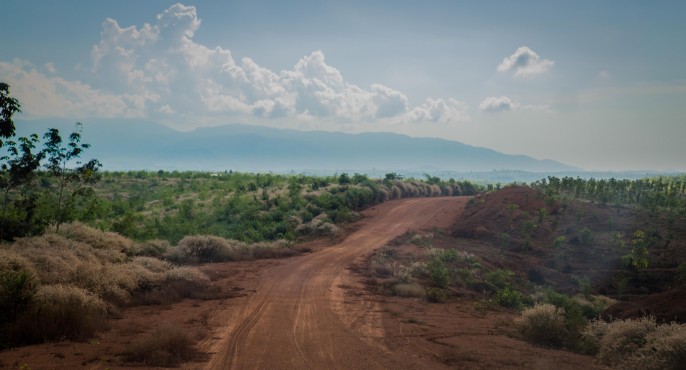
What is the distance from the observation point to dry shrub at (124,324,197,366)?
7.54 meters

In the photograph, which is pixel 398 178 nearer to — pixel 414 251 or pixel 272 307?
pixel 414 251

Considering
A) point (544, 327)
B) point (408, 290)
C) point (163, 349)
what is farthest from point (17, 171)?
point (544, 327)

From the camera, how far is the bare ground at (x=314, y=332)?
779 cm

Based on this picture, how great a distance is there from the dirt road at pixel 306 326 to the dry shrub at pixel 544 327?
11.1 feet

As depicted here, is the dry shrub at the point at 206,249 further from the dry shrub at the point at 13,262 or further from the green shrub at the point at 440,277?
the green shrub at the point at 440,277

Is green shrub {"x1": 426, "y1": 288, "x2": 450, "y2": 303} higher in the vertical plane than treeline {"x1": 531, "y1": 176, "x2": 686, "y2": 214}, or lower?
lower

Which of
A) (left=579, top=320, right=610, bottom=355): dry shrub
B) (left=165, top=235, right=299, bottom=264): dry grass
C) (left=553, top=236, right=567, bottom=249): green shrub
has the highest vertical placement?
(left=553, top=236, right=567, bottom=249): green shrub

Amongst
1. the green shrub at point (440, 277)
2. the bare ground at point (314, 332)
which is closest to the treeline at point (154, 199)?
the bare ground at point (314, 332)

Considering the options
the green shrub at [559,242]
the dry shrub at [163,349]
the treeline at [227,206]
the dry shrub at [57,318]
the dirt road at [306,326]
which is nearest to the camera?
the dry shrub at [163,349]

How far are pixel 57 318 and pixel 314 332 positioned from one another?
5189mm

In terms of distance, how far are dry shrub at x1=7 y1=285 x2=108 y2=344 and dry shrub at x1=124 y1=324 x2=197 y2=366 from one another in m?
1.59

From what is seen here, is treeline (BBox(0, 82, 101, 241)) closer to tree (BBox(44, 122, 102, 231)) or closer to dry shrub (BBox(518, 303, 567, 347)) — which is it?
tree (BBox(44, 122, 102, 231))

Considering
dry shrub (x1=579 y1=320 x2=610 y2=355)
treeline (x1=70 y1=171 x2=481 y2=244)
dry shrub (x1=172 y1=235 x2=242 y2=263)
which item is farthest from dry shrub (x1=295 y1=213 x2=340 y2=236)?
dry shrub (x1=579 y1=320 x2=610 y2=355)

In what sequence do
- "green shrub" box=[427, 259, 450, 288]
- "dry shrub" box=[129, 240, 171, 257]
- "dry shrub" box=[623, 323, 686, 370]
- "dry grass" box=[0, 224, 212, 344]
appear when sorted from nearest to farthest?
"dry shrub" box=[623, 323, 686, 370] → "dry grass" box=[0, 224, 212, 344] → "green shrub" box=[427, 259, 450, 288] → "dry shrub" box=[129, 240, 171, 257]
